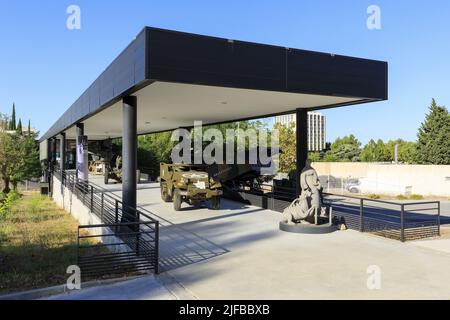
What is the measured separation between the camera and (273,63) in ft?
32.7

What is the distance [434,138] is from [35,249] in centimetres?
4149

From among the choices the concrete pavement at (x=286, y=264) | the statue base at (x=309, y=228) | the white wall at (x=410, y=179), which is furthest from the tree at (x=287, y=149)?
the concrete pavement at (x=286, y=264)

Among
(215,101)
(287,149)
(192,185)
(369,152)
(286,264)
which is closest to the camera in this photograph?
(286,264)

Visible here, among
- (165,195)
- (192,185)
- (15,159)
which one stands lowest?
(165,195)

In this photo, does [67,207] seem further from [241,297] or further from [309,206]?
[241,297]

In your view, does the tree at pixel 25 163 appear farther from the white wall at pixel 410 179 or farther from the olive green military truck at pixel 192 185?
the white wall at pixel 410 179

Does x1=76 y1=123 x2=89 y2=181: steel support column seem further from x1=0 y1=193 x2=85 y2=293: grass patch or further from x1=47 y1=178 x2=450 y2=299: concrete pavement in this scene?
x1=47 y1=178 x2=450 y2=299: concrete pavement

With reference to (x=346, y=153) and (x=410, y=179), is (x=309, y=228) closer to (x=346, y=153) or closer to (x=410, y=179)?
(x=410, y=179)

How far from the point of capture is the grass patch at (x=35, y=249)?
23.6ft

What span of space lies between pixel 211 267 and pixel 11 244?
664cm

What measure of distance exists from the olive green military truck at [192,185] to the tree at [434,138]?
112 feet

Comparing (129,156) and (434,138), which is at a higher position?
(434,138)

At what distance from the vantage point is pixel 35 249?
33.3ft

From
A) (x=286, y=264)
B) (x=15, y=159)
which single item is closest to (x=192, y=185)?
(x=286, y=264)
